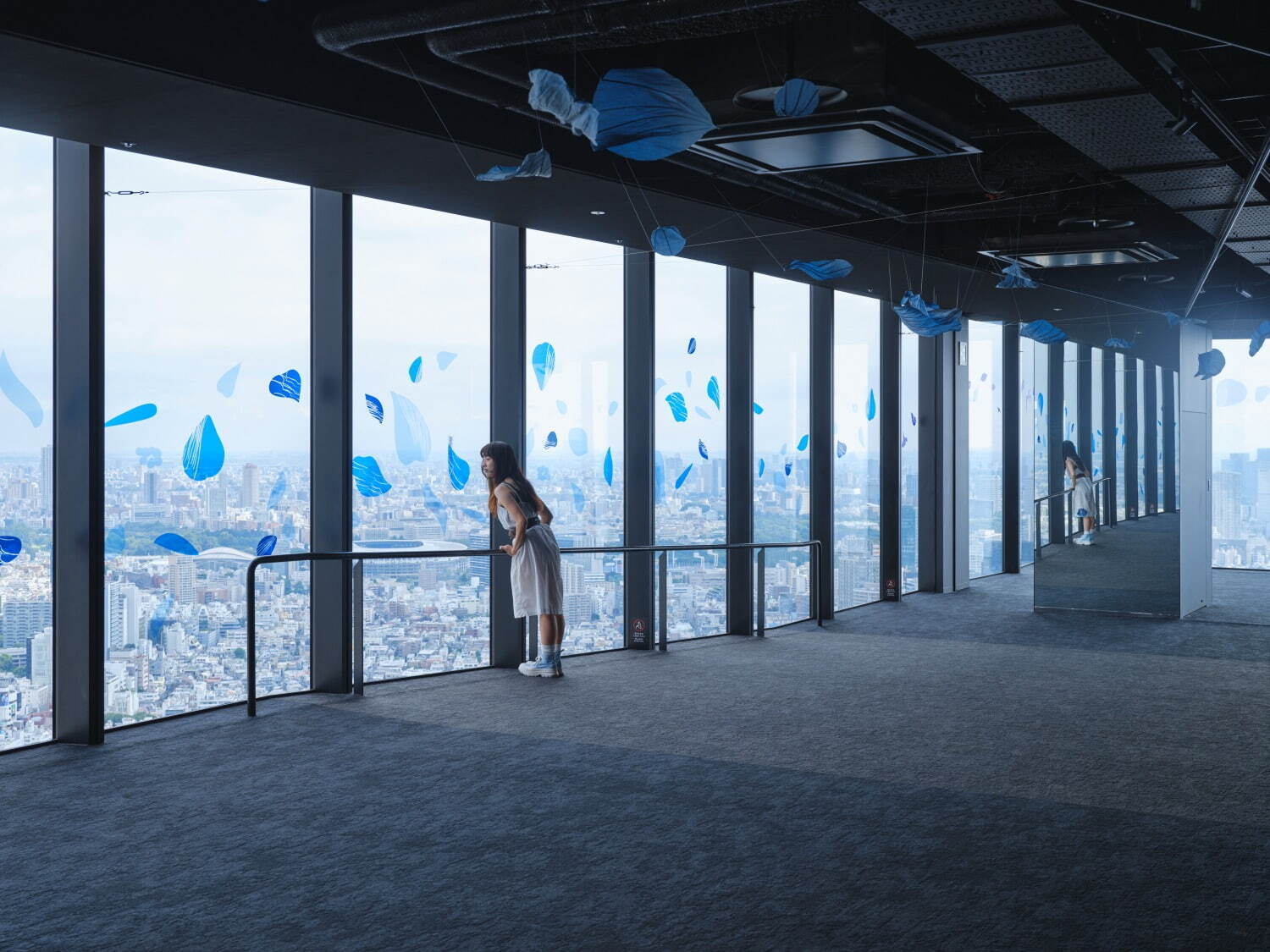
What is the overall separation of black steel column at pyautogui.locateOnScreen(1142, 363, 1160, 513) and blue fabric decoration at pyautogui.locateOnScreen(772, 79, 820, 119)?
684cm

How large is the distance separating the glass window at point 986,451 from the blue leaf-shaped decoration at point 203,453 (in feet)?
28.4

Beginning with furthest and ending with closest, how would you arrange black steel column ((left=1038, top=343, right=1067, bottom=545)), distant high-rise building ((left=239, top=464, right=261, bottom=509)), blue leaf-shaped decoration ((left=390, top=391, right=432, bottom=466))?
black steel column ((left=1038, top=343, right=1067, bottom=545)), blue leaf-shaped decoration ((left=390, top=391, right=432, bottom=466)), distant high-rise building ((left=239, top=464, right=261, bottom=509))

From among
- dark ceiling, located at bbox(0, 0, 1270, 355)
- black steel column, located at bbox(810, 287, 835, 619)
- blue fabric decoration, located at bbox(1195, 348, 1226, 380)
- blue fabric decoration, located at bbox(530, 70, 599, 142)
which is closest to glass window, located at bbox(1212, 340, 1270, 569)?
blue fabric decoration, located at bbox(1195, 348, 1226, 380)

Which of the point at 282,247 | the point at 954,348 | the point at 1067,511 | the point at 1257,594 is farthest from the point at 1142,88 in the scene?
the point at 1257,594

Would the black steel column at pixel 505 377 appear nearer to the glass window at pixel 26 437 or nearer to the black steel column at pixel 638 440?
the black steel column at pixel 638 440

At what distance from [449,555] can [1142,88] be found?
4.03 meters

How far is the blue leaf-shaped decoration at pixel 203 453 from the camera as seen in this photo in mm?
5711

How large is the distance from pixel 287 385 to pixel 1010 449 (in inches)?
367

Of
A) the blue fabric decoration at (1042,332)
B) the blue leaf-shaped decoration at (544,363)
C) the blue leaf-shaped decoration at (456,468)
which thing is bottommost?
the blue leaf-shaped decoration at (456,468)

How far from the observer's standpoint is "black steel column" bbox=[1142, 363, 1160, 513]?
32.3ft

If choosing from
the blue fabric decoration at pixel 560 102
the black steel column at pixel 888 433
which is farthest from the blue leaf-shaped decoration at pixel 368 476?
the black steel column at pixel 888 433

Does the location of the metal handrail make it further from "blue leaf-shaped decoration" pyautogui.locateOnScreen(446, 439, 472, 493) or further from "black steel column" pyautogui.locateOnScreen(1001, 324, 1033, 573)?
"black steel column" pyautogui.locateOnScreen(1001, 324, 1033, 573)

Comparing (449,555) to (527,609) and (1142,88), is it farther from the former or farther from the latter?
(1142,88)

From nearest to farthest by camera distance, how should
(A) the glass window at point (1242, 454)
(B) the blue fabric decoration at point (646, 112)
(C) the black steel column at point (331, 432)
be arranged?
(B) the blue fabric decoration at point (646, 112) < (C) the black steel column at point (331, 432) < (A) the glass window at point (1242, 454)
